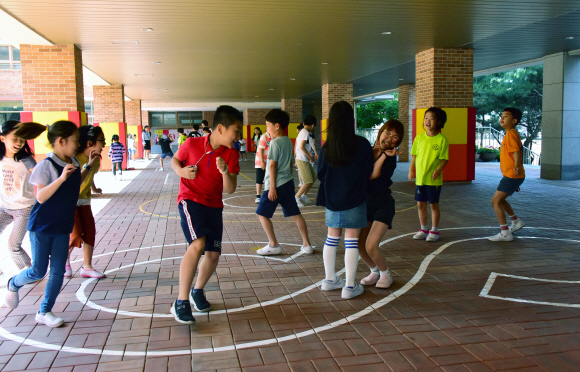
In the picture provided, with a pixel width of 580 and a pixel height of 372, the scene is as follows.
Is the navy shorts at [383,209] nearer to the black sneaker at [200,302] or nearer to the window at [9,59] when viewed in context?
the black sneaker at [200,302]

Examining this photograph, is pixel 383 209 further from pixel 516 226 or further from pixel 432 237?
pixel 516 226

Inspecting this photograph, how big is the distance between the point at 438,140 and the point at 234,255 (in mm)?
2964

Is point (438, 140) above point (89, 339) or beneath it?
above

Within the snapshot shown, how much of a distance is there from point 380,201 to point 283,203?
63.3 inches

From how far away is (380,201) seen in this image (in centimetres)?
435

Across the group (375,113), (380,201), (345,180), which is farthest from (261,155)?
(375,113)

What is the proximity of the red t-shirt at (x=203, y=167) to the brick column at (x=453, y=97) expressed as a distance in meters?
10.2

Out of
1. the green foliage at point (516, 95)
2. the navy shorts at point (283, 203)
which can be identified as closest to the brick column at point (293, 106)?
the green foliage at point (516, 95)

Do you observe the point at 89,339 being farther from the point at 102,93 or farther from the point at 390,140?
the point at 102,93

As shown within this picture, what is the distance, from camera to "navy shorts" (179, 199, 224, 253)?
3568 mm

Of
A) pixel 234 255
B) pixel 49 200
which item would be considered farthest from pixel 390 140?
pixel 49 200

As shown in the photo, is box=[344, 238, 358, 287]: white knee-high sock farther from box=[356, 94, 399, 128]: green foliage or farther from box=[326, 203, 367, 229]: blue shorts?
box=[356, 94, 399, 128]: green foliage

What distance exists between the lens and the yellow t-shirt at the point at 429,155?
238 inches

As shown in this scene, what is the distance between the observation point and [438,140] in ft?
19.9
